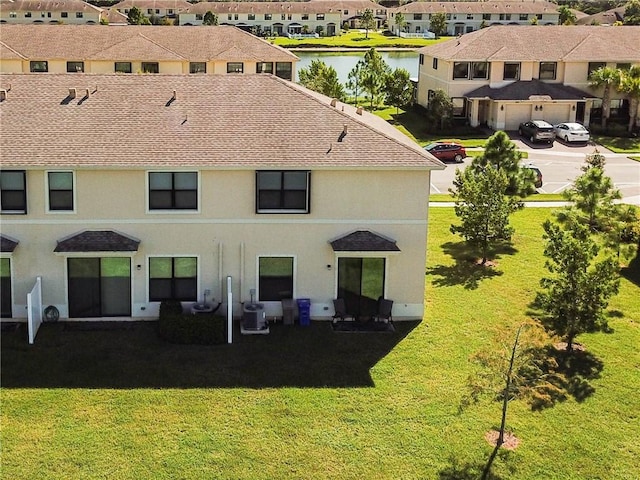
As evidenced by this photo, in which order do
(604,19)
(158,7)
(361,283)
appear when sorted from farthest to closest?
(158,7) → (604,19) → (361,283)

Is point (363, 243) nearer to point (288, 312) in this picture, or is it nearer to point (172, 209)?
point (288, 312)

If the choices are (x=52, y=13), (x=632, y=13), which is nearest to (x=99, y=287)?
(x=52, y=13)

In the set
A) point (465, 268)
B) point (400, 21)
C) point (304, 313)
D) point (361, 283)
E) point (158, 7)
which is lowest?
point (304, 313)

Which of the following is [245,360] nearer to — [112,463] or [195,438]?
[195,438]

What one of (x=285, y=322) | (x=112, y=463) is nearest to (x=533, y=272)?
(x=285, y=322)

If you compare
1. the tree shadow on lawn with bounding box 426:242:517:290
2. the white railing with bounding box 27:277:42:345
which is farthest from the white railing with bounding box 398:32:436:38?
the white railing with bounding box 27:277:42:345

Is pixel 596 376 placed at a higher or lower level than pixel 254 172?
lower

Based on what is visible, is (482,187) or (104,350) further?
(482,187)
